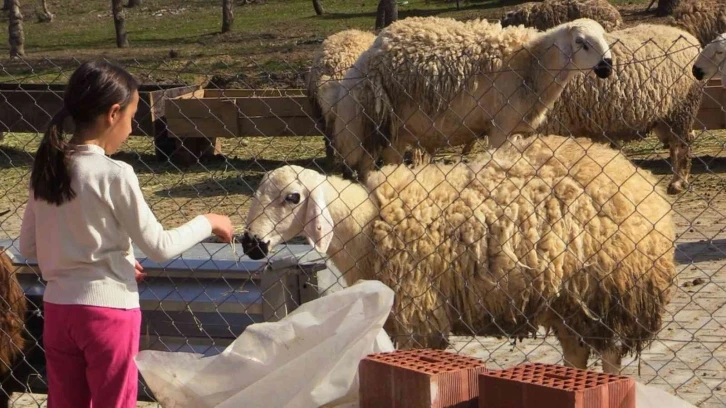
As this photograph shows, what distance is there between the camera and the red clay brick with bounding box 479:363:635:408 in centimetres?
292

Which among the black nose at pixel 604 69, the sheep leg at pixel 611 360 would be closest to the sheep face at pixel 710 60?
the black nose at pixel 604 69

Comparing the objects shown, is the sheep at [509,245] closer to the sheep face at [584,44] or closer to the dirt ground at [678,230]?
the dirt ground at [678,230]

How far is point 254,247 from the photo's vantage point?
16.0ft

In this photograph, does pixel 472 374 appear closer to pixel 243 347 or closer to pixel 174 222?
pixel 243 347

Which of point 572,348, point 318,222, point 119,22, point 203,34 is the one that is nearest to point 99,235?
point 318,222

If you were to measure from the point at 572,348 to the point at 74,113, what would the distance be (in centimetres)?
269

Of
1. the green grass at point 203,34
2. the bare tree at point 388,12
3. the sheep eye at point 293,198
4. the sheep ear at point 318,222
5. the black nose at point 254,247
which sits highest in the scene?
the sheep eye at point 293,198

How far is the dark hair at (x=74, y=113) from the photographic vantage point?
3352 millimetres

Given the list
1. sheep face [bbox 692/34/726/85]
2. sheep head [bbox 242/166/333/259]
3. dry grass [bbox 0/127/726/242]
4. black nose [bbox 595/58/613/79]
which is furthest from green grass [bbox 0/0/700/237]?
black nose [bbox 595/58/613/79]

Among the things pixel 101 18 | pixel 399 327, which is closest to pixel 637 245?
pixel 399 327

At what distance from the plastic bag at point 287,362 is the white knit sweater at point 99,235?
1.23 ft

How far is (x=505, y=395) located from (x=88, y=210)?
1420 mm

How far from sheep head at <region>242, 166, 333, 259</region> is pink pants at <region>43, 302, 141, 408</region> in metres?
1.52

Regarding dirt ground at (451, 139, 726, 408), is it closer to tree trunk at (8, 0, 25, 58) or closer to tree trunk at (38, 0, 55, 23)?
tree trunk at (8, 0, 25, 58)
